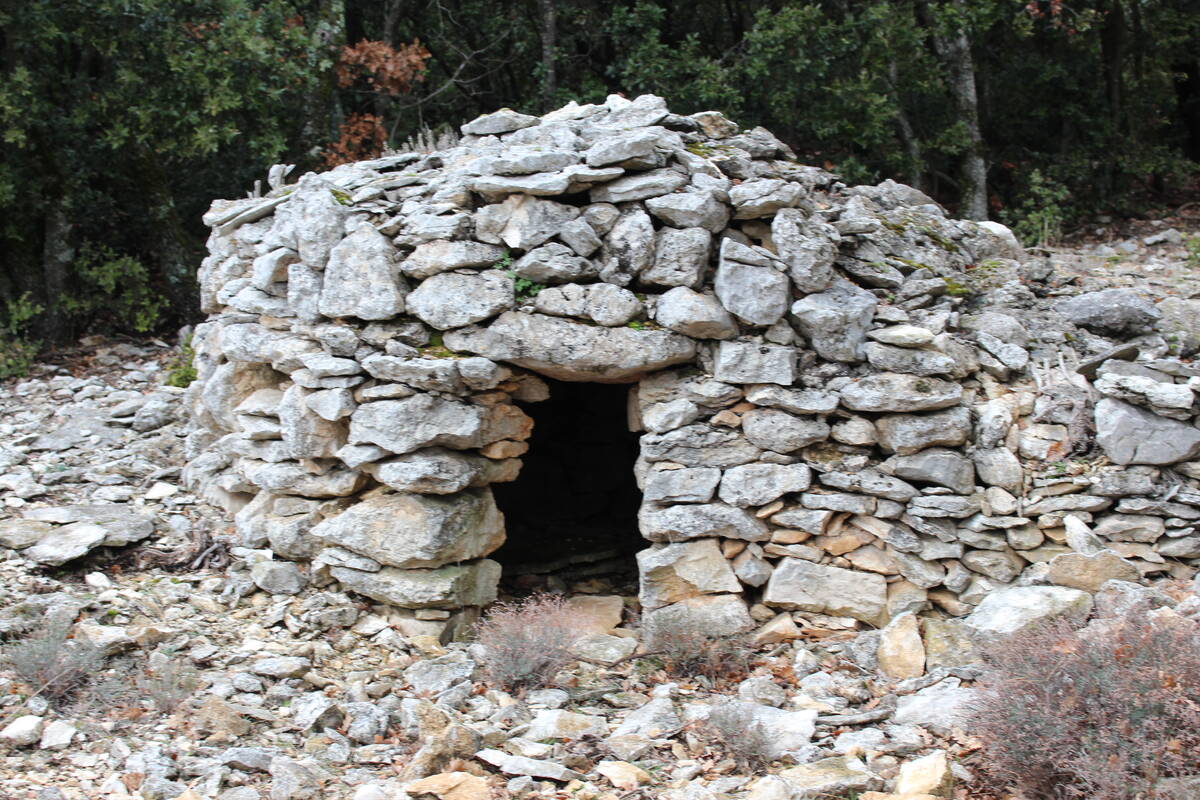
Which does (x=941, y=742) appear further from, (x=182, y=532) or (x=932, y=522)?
(x=182, y=532)

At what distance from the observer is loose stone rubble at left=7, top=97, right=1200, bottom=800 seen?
5.17 m

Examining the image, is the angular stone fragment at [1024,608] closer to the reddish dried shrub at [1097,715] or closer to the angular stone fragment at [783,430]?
the reddish dried shrub at [1097,715]

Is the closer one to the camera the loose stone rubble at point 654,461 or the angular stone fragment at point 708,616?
the loose stone rubble at point 654,461

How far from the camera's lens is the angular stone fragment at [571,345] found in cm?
562

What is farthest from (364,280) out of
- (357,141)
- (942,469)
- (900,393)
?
(357,141)

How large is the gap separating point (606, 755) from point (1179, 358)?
3.78 m

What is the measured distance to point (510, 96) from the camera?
41.0ft

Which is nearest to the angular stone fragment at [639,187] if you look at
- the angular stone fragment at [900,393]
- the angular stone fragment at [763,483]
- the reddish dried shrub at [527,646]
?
the angular stone fragment at [900,393]

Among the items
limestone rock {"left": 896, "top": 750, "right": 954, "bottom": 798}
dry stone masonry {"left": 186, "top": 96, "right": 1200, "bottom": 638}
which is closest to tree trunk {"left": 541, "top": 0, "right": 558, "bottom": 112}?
dry stone masonry {"left": 186, "top": 96, "right": 1200, "bottom": 638}

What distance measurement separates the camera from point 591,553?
292 inches

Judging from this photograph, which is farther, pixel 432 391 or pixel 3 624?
pixel 432 391

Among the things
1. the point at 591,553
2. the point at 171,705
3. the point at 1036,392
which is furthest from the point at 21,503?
the point at 1036,392

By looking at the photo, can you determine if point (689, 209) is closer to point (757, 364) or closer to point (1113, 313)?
point (757, 364)

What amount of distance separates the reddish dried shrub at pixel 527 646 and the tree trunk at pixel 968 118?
23.1 feet
